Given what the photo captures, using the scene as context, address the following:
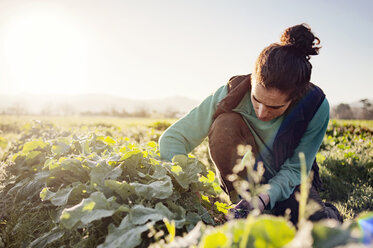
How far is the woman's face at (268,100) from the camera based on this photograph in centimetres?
202

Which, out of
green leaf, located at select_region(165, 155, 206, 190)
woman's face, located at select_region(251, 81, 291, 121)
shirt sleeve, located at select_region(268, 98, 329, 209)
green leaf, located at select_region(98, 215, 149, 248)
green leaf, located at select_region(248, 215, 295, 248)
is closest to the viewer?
green leaf, located at select_region(248, 215, 295, 248)

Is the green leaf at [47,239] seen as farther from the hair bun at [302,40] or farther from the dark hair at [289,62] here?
the hair bun at [302,40]

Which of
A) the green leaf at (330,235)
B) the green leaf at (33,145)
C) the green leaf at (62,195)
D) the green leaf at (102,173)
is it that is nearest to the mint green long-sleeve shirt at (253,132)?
the green leaf at (102,173)

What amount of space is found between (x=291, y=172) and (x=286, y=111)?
1.67 ft

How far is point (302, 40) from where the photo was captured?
211cm

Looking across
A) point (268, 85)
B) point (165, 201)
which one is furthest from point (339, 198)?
point (165, 201)

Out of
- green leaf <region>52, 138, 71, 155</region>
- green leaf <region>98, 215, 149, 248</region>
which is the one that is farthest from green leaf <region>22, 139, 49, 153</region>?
green leaf <region>98, 215, 149, 248</region>

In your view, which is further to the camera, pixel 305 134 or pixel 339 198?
pixel 339 198

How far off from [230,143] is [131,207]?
1112mm

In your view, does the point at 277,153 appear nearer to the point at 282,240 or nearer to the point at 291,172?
the point at 291,172

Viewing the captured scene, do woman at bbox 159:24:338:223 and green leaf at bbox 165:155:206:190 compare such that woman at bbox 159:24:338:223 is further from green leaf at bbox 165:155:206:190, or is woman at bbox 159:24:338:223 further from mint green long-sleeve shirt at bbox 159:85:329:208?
green leaf at bbox 165:155:206:190

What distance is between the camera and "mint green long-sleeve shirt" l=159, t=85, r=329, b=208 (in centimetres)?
238

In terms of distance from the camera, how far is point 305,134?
2.50 m

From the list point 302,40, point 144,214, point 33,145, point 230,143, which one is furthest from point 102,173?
point 302,40
